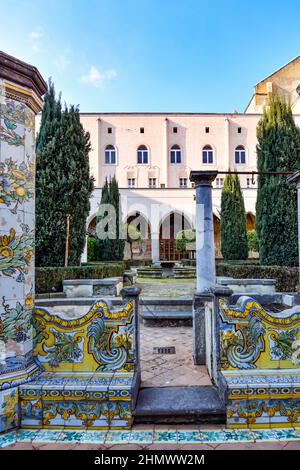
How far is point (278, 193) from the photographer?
7.94 m

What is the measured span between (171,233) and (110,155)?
32.6 ft

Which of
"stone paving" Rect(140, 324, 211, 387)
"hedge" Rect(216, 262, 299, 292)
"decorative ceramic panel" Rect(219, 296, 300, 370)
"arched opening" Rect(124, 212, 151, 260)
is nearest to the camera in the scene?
"decorative ceramic panel" Rect(219, 296, 300, 370)

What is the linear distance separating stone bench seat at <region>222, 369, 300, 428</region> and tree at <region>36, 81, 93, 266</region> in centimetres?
635

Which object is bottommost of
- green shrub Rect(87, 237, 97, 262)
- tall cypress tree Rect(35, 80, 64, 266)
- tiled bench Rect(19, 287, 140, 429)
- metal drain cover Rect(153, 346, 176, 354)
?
metal drain cover Rect(153, 346, 176, 354)

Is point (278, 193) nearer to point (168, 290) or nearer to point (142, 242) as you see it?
point (168, 290)

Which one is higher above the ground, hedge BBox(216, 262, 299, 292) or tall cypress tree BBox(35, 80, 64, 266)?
tall cypress tree BBox(35, 80, 64, 266)

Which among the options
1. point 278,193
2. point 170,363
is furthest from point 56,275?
point 278,193

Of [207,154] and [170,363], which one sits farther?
[207,154]

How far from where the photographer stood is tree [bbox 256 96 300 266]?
7734 mm

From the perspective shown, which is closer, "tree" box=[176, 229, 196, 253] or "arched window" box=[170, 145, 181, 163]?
"tree" box=[176, 229, 196, 253]

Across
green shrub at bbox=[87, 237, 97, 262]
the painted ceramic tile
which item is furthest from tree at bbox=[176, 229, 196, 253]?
the painted ceramic tile

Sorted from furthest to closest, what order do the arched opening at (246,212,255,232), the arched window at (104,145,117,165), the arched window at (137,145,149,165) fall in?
1. the arched window at (137,145,149,165)
2. the arched window at (104,145,117,165)
3. the arched opening at (246,212,255,232)

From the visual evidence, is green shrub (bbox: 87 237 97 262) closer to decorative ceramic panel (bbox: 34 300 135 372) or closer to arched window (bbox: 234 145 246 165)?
decorative ceramic panel (bbox: 34 300 135 372)
